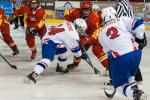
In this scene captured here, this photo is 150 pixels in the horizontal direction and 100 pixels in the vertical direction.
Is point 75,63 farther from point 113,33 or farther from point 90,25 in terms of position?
point 113,33

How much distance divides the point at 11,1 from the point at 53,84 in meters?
8.14

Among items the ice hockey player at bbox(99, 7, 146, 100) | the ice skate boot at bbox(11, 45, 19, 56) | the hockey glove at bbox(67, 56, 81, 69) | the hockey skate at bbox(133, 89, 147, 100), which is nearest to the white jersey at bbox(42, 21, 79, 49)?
the hockey glove at bbox(67, 56, 81, 69)

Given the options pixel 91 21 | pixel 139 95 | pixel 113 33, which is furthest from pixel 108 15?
pixel 91 21

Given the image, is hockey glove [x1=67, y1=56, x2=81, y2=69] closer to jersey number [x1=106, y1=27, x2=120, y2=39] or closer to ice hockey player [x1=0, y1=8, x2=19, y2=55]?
ice hockey player [x1=0, y1=8, x2=19, y2=55]

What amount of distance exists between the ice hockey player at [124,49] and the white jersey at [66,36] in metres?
→ 1.19

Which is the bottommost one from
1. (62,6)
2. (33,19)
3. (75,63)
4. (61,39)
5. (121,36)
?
(62,6)

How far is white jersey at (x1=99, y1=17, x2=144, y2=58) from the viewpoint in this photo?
385cm

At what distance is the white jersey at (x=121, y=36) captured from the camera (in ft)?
12.6

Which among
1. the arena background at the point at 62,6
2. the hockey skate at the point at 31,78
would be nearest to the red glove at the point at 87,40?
the hockey skate at the point at 31,78

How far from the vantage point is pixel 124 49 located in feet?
12.6

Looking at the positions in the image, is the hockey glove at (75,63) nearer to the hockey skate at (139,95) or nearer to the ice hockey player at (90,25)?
the ice hockey player at (90,25)

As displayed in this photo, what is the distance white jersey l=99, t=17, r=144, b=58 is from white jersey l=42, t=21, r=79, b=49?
1215 millimetres

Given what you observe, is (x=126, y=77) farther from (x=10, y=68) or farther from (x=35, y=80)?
(x=10, y=68)

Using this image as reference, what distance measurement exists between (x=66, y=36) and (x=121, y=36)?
1.36 metres
